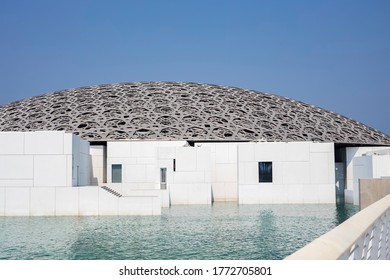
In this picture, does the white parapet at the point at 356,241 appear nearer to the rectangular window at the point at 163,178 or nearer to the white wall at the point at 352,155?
the rectangular window at the point at 163,178

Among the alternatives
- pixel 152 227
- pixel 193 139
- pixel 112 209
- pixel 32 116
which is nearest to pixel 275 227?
pixel 152 227

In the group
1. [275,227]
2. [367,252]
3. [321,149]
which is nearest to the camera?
[367,252]

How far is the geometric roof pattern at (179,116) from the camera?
35469mm

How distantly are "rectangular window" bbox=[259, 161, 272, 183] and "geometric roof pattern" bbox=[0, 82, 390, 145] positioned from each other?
22.9 ft

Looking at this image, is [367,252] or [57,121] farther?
[57,121]

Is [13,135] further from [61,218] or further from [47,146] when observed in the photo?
[61,218]

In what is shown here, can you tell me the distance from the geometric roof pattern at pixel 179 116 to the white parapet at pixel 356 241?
26329 millimetres

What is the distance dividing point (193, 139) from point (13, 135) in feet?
48.0

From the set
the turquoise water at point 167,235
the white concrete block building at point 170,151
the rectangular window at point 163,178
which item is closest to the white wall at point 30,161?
the white concrete block building at point 170,151

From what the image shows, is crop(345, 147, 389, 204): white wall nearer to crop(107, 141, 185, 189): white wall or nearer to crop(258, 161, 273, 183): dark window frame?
crop(258, 161, 273, 183): dark window frame

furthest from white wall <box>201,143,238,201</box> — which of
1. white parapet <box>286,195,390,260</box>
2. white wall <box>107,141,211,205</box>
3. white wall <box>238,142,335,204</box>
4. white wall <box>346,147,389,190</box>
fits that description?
white parapet <box>286,195,390,260</box>

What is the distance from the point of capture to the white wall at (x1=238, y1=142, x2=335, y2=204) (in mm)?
26094

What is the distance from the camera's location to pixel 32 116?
40156 mm

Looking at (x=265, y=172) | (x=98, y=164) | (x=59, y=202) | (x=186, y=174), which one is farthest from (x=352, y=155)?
(x=59, y=202)
